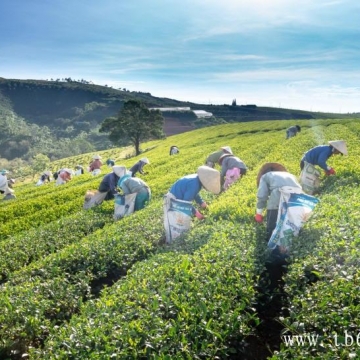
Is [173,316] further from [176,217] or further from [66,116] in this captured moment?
[66,116]

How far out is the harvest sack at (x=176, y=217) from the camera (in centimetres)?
834

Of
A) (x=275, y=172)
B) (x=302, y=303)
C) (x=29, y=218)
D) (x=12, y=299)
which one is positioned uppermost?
(x=275, y=172)

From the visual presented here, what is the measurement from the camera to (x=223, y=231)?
7.50 meters

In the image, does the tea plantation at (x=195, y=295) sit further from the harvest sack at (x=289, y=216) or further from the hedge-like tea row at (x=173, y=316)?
the harvest sack at (x=289, y=216)

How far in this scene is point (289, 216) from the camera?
6895 mm

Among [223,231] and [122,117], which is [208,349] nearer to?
[223,231]

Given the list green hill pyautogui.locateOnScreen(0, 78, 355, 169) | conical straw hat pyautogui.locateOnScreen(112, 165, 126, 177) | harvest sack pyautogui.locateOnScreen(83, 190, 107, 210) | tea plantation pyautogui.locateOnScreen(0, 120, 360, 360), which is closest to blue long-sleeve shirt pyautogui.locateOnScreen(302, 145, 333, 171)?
tea plantation pyautogui.locateOnScreen(0, 120, 360, 360)

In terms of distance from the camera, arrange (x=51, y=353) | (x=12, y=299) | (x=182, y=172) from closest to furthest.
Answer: (x=51, y=353) → (x=12, y=299) → (x=182, y=172)

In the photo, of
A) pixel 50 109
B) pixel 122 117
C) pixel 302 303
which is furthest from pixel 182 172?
pixel 50 109

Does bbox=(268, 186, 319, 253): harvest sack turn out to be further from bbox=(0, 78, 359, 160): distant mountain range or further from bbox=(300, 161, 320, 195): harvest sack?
bbox=(0, 78, 359, 160): distant mountain range

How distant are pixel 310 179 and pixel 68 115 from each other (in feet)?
463

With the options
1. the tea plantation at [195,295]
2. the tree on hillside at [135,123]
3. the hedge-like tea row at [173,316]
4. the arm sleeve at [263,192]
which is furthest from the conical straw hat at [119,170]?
the tree on hillside at [135,123]

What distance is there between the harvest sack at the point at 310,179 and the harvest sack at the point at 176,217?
4.20 m

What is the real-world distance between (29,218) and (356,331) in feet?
43.9
